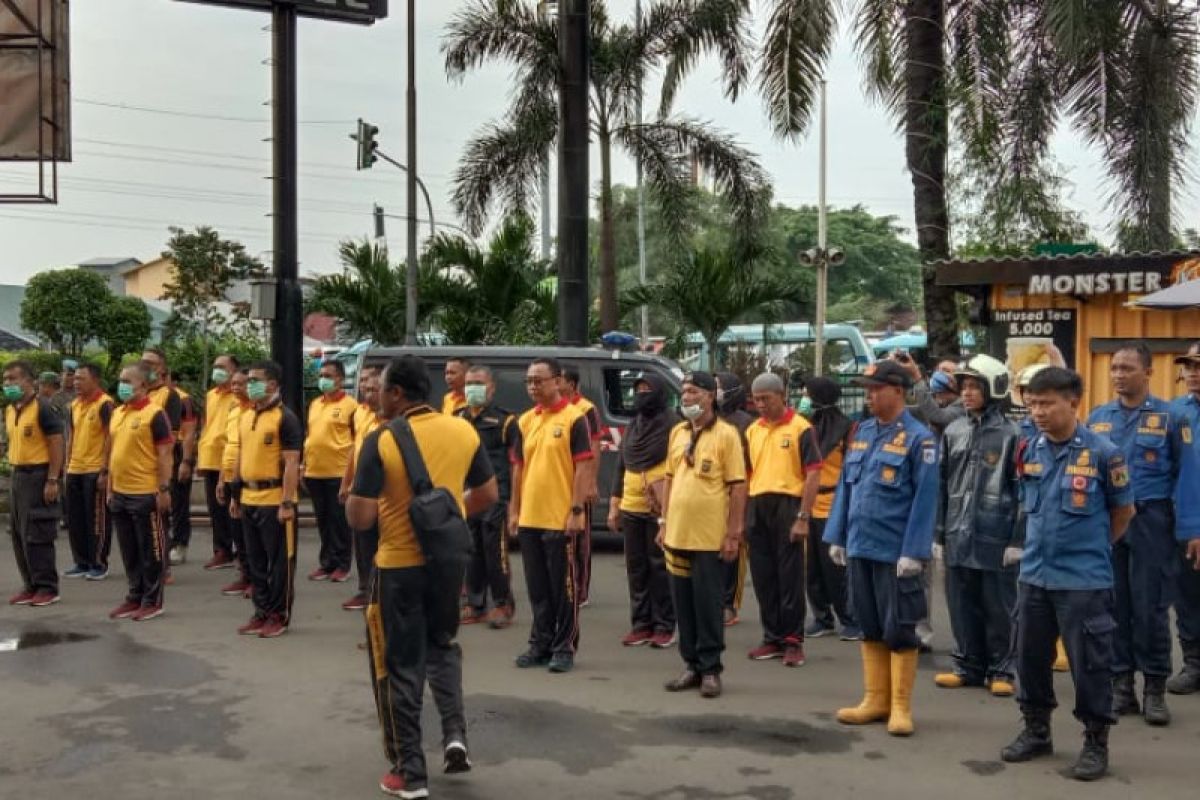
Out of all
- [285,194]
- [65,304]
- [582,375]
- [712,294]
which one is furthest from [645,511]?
[65,304]

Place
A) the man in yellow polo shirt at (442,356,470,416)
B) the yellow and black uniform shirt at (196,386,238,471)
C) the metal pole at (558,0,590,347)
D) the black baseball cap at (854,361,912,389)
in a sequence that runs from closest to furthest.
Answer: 1. the black baseball cap at (854,361,912,389)
2. the man in yellow polo shirt at (442,356,470,416)
3. the yellow and black uniform shirt at (196,386,238,471)
4. the metal pole at (558,0,590,347)

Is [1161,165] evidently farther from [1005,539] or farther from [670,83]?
[1005,539]

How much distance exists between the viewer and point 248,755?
6023 mm

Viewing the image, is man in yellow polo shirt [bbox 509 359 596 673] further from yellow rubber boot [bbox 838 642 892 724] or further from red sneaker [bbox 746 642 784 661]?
yellow rubber boot [bbox 838 642 892 724]

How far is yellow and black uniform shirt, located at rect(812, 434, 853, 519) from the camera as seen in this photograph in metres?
8.68

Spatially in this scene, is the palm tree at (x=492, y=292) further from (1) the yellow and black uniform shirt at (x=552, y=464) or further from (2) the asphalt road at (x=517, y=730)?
(1) the yellow and black uniform shirt at (x=552, y=464)

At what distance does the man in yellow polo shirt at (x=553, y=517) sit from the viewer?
25.6 feet

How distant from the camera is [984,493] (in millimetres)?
7059

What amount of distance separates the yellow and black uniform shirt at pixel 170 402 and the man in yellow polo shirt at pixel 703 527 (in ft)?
18.5

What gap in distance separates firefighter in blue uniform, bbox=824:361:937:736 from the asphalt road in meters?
0.27

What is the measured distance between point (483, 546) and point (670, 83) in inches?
451

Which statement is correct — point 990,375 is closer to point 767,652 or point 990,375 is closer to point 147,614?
point 767,652

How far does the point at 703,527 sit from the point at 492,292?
11.4m

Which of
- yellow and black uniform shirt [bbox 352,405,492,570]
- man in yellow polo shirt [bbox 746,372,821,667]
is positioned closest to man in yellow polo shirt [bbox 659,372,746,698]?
man in yellow polo shirt [bbox 746,372,821,667]
